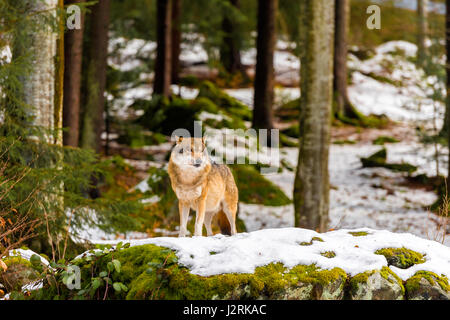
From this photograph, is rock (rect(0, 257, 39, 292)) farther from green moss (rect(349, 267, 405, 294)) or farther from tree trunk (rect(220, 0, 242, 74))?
tree trunk (rect(220, 0, 242, 74))

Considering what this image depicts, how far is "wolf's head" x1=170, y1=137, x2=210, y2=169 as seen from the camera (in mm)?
4793

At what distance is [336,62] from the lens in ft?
73.4

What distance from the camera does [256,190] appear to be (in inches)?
540

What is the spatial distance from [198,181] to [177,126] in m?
12.7

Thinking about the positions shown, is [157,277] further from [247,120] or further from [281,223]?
[247,120]

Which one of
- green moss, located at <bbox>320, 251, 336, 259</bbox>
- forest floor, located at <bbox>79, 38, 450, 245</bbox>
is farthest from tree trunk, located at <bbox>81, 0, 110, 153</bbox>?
green moss, located at <bbox>320, 251, 336, 259</bbox>

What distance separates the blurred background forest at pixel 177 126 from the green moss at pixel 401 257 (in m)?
0.84

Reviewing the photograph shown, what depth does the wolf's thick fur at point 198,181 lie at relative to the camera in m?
4.82

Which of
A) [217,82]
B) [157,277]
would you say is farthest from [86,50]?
[217,82]

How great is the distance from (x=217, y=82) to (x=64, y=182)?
2006 cm

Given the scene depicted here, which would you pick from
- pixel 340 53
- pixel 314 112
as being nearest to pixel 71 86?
pixel 314 112

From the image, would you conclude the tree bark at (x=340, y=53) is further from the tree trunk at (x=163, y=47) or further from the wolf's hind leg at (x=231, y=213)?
the wolf's hind leg at (x=231, y=213)

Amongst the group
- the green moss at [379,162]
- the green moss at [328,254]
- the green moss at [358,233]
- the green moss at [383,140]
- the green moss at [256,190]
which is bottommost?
the green moss at [256,190]

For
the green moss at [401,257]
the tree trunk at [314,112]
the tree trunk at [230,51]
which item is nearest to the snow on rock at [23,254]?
the green moss at [401,257]
